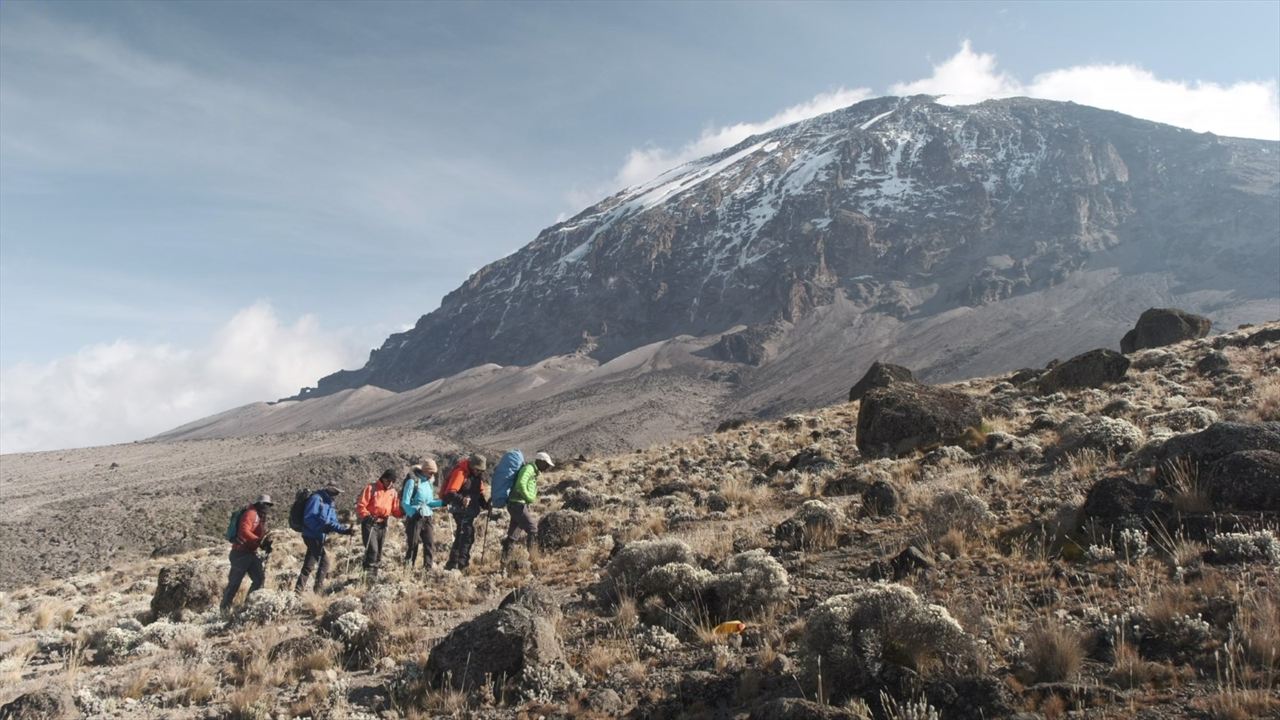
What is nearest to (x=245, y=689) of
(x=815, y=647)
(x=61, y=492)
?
(x=815, y=647)

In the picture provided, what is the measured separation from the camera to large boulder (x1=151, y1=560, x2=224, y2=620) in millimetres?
10070

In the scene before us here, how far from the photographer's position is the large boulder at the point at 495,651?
17.0 ft

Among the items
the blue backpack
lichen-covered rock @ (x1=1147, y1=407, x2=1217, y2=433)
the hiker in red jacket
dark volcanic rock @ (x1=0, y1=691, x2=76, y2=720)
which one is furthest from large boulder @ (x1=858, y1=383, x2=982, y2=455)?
dark volcanic rock @ (x1=0, y1=691, x2=76, y2=720)

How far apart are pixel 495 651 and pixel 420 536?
5850mm

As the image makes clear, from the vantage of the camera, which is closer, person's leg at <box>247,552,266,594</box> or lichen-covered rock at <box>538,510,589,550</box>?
person's leg at <box>247,552,266,594</box>

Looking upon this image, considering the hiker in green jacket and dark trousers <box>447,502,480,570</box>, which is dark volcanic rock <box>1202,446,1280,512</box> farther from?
dark trousers <box>447,502,480,570</box>

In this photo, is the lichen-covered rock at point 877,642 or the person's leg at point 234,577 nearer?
the lichen-covered rock at point 877,642

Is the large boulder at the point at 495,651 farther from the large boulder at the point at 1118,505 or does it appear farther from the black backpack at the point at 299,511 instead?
the black backpack at the point at 299,511

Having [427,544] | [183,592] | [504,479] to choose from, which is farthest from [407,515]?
[183,592]

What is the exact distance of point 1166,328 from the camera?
101 feet

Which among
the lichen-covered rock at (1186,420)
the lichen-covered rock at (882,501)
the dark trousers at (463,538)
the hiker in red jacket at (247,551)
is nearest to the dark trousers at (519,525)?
the dark trousers at (463,538)

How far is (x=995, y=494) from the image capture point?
838cm

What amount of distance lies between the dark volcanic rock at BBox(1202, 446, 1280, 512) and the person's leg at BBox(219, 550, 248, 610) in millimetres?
10963

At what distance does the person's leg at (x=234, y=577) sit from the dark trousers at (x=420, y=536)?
2189mm
